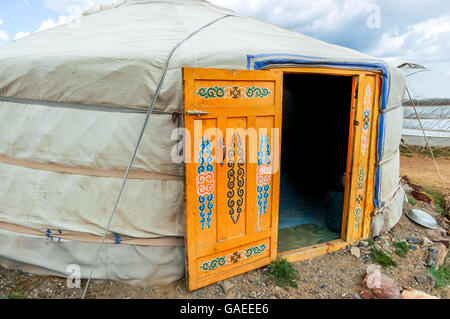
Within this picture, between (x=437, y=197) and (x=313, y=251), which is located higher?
(x=313, y=251)

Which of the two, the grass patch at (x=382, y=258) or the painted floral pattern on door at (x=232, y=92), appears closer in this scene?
the painted floral pattern on door at (x=232, y=92)

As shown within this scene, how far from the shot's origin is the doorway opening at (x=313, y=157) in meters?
3.45

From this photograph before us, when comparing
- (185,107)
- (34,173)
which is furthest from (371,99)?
(34,173)

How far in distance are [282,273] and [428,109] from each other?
9.02 metres

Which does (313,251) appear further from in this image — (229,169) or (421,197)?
(421,197)

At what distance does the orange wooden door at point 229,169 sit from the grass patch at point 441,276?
5.28 ft

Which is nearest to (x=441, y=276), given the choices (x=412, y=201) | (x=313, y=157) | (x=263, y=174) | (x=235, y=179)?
(x=412, y=201)

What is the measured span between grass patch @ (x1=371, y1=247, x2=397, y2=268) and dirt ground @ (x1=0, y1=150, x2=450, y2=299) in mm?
47

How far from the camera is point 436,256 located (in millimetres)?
3119

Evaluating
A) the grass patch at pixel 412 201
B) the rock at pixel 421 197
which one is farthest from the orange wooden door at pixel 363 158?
the rock at pixel 421 197

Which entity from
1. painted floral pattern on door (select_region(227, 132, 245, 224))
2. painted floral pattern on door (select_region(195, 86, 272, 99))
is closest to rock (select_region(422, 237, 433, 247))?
painted floral pattern on door (select_region(227, 132, 245, 224))

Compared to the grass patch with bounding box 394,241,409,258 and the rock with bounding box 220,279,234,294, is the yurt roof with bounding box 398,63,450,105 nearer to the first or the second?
the grass patch with bounding box 394,241,409,258

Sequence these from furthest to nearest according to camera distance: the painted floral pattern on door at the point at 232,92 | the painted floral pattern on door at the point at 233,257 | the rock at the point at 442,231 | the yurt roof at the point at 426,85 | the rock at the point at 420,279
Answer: the yurt roof at the point at 426,85, the rock at the point at 442,231, the rock at the point at 420,279, the painted floral pattern on door at the point at 233,257, the painted floral pattern on door at the point at 232,92

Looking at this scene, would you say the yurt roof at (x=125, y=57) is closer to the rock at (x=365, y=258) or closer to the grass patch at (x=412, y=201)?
the rock at (x=365, y=258)
